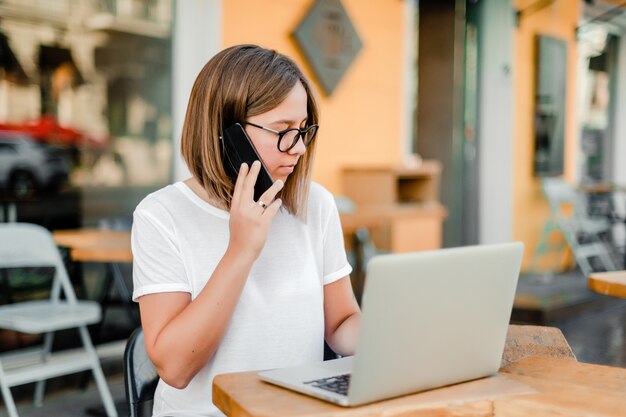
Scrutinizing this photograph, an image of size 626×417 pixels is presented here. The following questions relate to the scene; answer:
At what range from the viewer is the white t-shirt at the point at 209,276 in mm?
1501

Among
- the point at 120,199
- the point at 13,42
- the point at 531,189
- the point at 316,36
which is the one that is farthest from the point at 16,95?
the point at 531,189

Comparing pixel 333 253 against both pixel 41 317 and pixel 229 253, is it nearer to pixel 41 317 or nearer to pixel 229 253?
pixel 229 253

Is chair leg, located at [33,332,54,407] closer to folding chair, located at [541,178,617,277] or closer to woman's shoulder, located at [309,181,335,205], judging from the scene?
woman's shoulder, located at [309,181,335,205]

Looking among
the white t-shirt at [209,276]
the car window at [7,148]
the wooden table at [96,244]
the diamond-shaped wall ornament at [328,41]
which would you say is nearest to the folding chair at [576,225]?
the diamond-shaped wall ornament at [328,41]

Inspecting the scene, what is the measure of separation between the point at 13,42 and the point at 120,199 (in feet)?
3.62

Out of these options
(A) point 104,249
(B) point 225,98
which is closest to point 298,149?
(B) point 225,98

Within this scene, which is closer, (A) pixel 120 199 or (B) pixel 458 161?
(A) pixel 120 199

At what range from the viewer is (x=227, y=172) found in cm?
161

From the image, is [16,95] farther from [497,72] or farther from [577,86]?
[577,86]

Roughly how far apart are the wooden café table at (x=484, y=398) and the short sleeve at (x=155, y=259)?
315mm

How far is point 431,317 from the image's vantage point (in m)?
1.09

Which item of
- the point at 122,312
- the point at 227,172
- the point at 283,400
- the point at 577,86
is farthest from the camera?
the point at 577,86

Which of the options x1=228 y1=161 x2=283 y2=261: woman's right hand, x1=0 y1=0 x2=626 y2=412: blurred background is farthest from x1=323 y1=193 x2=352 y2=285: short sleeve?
x1=0 y1=0 x2=626 y2=412: blurred background

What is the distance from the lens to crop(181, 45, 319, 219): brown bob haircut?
5.10 feet
